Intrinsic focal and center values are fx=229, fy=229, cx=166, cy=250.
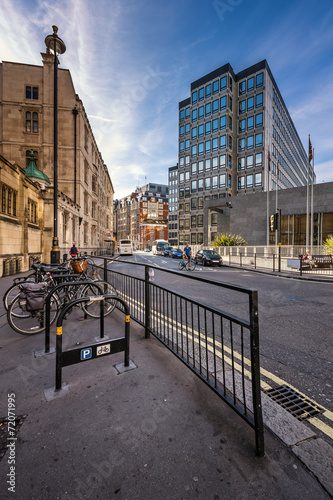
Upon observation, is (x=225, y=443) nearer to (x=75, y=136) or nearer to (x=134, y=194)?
(x=75, y=136)

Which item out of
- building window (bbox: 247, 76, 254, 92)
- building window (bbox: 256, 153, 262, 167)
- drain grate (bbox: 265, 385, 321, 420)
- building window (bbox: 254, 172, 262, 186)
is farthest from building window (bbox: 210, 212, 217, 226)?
drain grate (bbox: 265, 385, 321, 420)

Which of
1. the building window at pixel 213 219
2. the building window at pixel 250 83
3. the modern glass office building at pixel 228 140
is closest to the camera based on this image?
the modern glass office building at pixel 228 140

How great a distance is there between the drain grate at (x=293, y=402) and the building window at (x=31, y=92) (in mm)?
36395

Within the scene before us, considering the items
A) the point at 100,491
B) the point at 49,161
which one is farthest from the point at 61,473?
the point at 49,161

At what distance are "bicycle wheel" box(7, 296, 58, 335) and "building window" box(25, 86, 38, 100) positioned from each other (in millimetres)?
32880

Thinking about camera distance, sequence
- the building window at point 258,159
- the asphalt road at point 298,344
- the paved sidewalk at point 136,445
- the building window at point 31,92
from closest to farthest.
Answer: the paved sidewalk at point 136,445
the asphalt road at point 298,344
the building window at point 31,92
the building window at point 258,159

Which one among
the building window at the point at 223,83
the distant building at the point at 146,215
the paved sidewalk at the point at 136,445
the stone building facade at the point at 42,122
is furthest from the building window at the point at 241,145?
the distant building at the point at 146,215

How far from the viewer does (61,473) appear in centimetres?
165

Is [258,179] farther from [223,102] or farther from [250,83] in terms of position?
[250,83]

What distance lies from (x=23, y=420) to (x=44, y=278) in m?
3.74

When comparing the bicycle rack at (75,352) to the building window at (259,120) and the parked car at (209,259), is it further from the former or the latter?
the building window at (259,120)

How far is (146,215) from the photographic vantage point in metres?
109

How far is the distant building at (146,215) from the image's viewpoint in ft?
351

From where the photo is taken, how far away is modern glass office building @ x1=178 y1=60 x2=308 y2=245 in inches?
1772
